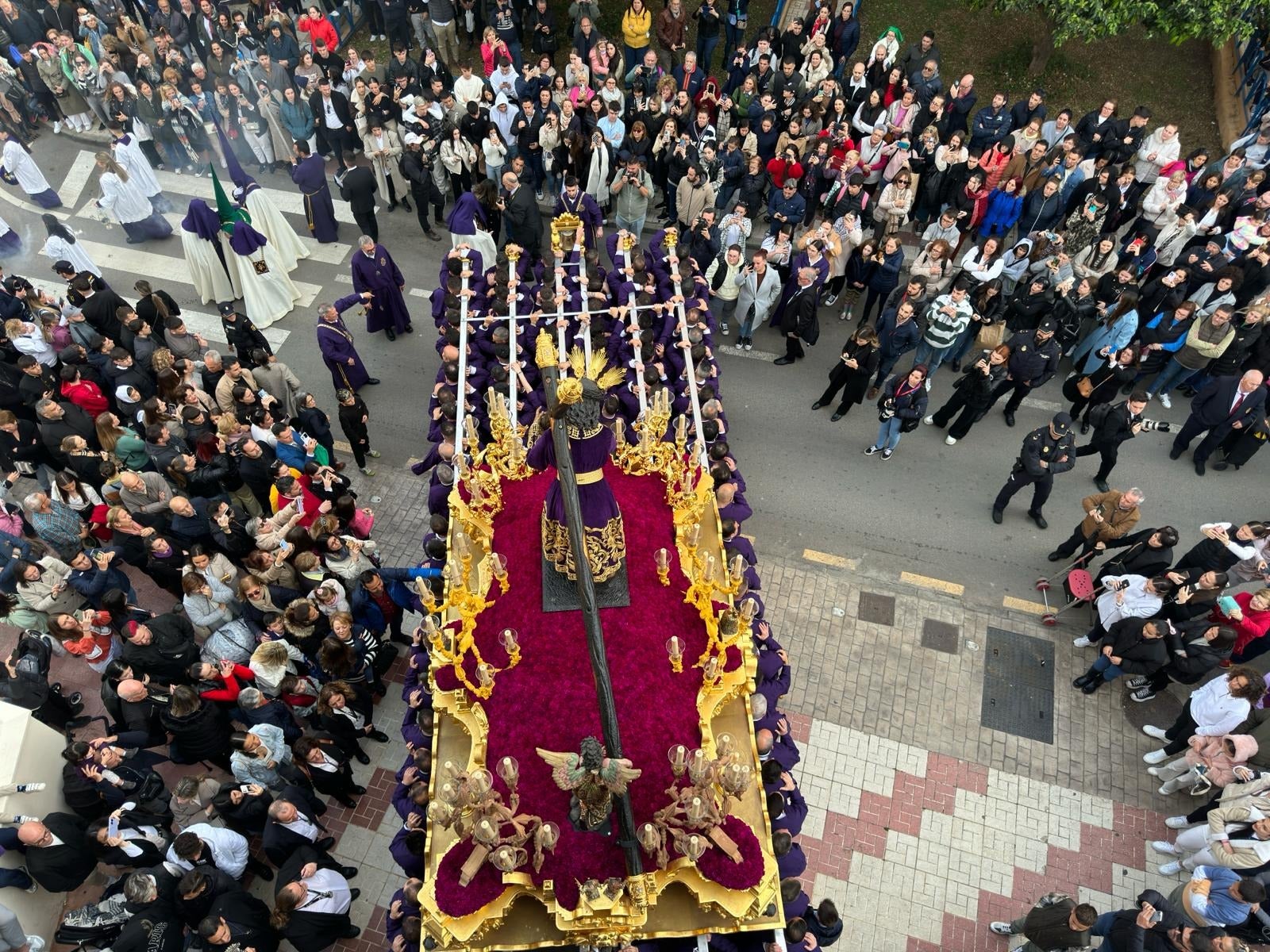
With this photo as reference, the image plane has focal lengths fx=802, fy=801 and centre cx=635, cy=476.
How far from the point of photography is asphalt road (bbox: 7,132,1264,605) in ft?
36.4

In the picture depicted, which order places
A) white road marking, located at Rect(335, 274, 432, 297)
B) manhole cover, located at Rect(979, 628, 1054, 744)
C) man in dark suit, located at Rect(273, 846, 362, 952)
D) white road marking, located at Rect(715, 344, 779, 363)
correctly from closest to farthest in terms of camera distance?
1. man in dark suit, located at Rect(273, 846, 362, 952)
2. manhole cover, located at Rect(979, 628, 1054, 744)
3. white road marking, located at Rect(715, 344, 779, 363)
4. white road marking, located at Rect(335, 274, 432, 297)

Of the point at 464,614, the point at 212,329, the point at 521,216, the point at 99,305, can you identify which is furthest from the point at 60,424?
the point at 521,216

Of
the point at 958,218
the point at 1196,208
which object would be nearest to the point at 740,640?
the point at 958,218

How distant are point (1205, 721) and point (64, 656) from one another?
13.2m

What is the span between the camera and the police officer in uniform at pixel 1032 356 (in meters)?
10.9

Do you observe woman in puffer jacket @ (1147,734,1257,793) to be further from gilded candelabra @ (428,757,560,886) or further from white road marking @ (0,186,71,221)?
white road marking @ (0,186,71,221)

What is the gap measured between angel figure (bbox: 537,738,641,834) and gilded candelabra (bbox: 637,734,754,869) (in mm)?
400

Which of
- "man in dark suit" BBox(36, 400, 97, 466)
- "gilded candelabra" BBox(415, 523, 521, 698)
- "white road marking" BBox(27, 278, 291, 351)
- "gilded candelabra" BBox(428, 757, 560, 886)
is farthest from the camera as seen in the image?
"white road marking" BBox(27, 278, 291, 351)

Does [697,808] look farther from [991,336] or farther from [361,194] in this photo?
[361,194]

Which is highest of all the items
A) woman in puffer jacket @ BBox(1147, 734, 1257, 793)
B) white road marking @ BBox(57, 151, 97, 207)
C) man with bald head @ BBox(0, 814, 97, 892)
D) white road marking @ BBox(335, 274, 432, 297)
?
white road marking @ BBox(57, 151, 97, 207)

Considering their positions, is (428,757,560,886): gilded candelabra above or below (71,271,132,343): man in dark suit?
below

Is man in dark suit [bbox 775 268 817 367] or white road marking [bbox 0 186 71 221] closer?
man in dark suit [bbox 775 268 817 367]

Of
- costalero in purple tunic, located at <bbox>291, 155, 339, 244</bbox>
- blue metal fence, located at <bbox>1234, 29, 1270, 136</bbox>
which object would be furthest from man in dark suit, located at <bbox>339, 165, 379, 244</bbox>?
blue metal fence, located at <bbox>1234, 29, 1270, 136</bbox>

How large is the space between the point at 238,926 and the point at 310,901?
1.89ft
